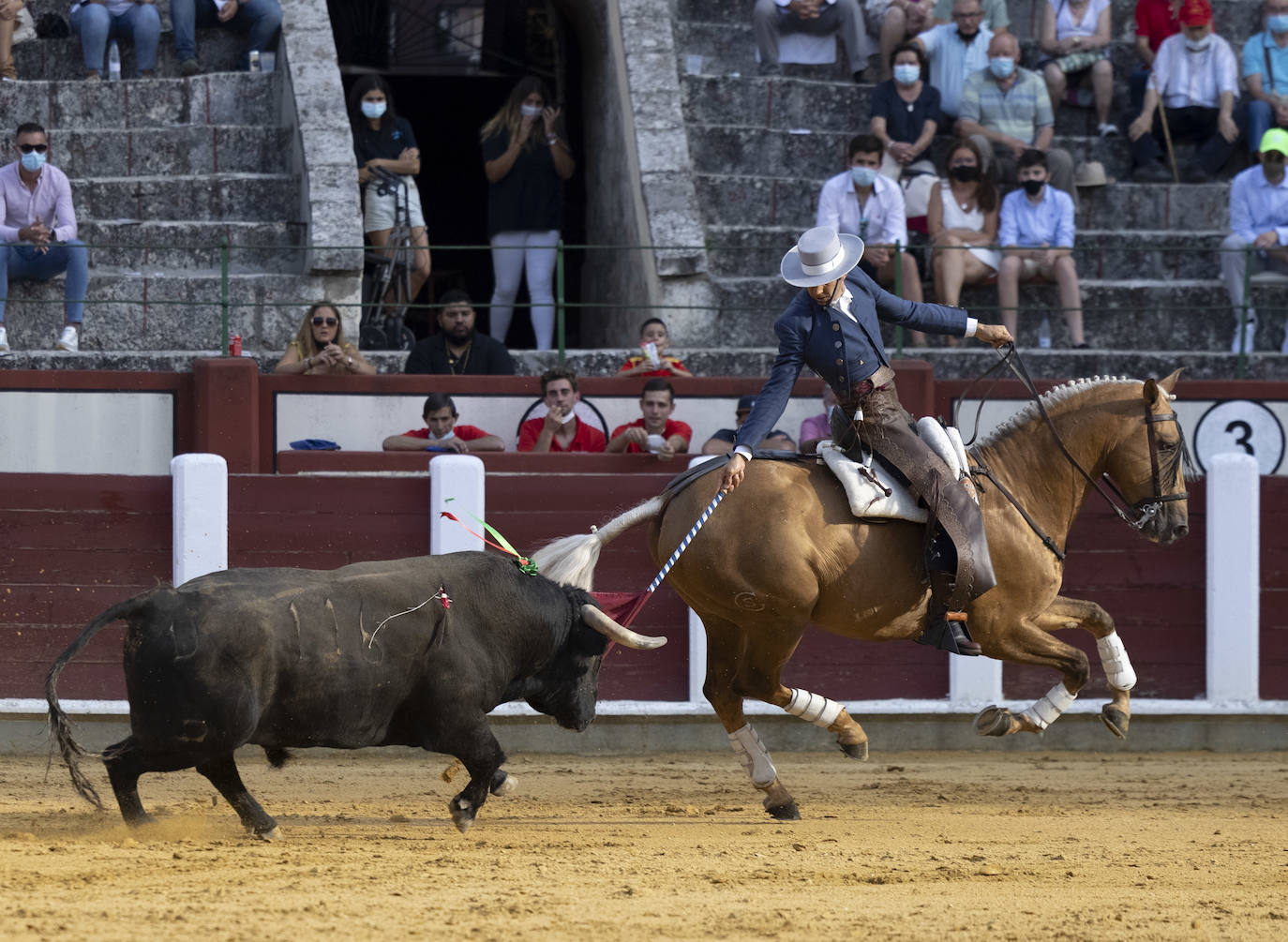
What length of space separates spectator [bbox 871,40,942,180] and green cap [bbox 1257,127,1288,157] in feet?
7.05

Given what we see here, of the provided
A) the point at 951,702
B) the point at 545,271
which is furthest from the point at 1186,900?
the point at 545,271

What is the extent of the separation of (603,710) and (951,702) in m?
1.74

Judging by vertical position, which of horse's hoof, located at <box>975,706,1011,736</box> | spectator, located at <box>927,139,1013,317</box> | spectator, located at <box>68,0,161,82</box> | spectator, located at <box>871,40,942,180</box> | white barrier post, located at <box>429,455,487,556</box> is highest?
spectator, located at <box>68,0,161,82</box>

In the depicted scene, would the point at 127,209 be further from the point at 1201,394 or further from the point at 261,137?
the point at 1201,394

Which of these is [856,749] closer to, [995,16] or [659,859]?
[659,859]

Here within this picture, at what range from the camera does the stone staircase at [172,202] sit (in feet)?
37.2

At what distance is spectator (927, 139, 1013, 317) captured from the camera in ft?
37.5

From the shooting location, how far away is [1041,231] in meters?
11.6

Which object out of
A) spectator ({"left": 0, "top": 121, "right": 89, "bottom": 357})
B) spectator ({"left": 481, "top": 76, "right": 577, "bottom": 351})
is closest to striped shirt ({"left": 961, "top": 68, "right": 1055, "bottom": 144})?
spectator ({"left": 481, "top": 76, "right": 577, "bottom": 351})

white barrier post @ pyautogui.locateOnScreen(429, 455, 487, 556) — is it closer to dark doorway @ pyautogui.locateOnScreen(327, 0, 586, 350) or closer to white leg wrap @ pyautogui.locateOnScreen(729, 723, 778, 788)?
white leg wrap @ pyautogui.locateOnScreen(729, 723, 778, 788)

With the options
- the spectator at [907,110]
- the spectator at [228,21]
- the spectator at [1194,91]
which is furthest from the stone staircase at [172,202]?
the spectator at [1194,91]

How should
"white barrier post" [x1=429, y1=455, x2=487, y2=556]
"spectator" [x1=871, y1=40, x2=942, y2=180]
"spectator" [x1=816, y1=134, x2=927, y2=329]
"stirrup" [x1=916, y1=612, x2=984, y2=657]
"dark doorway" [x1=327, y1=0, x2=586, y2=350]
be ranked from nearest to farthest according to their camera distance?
"stirrup" [x1=916, y1=612, x2=984, y2=657] → "white barrier post" [x1=429, y1=455, x2=487, y2=556] → "spectator" [x1=816, y1=134, x2=927, y2=329] → "spectator" [x1=871, y1=40, x2=942, y2=180] → "dark doorway" [x1=327, y1=0, x2=586, y2=350]

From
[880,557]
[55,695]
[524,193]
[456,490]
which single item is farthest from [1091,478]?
[524,193]

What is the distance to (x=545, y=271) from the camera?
462 inches
